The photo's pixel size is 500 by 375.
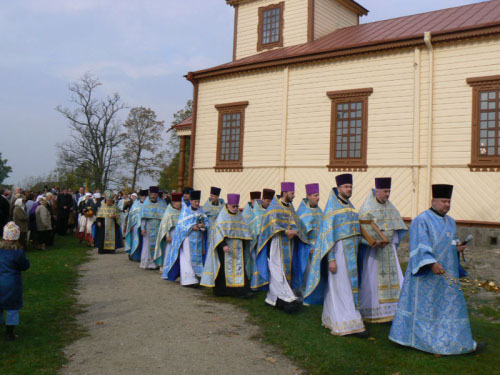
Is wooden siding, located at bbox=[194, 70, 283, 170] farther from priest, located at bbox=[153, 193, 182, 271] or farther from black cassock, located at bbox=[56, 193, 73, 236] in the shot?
priest, located at bbox=[153, 193, 182, 271]

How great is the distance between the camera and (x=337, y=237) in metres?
6.50

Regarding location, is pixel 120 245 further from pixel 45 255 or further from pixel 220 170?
pixel 220 170

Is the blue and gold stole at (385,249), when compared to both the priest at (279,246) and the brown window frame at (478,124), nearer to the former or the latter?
the priest at (279,246)

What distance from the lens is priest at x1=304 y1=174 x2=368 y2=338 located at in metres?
6.27

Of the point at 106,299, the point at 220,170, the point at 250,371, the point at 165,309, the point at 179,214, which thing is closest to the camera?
the point at 250,371

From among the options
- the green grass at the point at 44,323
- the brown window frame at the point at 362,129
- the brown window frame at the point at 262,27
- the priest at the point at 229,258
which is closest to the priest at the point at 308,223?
the priest at the point at 229,258

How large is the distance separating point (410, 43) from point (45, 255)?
1245 cm

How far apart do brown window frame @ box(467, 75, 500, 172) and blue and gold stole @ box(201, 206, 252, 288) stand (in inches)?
291

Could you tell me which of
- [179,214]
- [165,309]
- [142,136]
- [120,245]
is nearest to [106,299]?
[165,309]

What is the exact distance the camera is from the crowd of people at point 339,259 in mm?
5434

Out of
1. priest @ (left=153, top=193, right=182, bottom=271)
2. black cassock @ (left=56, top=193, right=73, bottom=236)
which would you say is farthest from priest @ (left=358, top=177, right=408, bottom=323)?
black cassock @ (left=56, top=193, right=73, bottom=236)

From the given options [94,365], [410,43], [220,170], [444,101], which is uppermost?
[410,43]

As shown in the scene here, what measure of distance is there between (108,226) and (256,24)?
35.7 feet

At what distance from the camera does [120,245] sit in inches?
599
